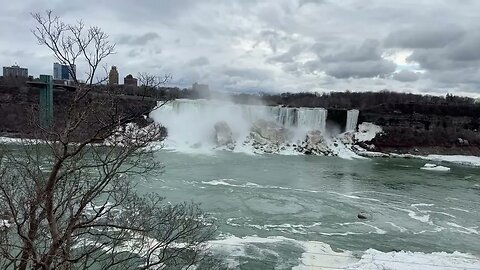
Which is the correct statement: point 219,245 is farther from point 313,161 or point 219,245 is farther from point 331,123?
point 331,123

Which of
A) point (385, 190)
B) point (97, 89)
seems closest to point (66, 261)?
point (97, 89)

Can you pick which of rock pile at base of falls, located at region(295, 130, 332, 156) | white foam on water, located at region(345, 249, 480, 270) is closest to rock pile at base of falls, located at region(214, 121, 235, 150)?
rock pile at base of falls, located at region(295, 130, 332, 156)

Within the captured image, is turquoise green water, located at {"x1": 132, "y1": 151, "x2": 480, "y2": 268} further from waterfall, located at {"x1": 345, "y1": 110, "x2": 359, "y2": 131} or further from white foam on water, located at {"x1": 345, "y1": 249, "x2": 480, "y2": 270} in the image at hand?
waterfall, located at {"x1": 345, "y1": 110, "x2": 359, "y2": 131}

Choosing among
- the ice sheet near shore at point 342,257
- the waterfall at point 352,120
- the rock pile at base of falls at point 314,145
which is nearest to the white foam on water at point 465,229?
the ice sheet near shore at point 342,257

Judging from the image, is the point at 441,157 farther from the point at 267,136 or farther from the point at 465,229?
the point at 465,229

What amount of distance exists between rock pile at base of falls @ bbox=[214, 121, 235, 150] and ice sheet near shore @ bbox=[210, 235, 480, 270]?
77.2ft

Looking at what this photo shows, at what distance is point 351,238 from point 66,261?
943 cm

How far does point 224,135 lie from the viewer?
3625cm

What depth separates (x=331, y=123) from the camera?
4150 cm

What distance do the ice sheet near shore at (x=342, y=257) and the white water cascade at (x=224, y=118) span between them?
24.6 m

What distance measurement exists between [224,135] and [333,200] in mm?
19989

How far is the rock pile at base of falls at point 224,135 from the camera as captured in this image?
1389 inches

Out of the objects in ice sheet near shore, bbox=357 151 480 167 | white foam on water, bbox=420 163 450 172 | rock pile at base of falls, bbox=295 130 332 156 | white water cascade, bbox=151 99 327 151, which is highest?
white water cascade, bbox=151 99 327 151

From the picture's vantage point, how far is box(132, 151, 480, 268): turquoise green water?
12.3 meters
